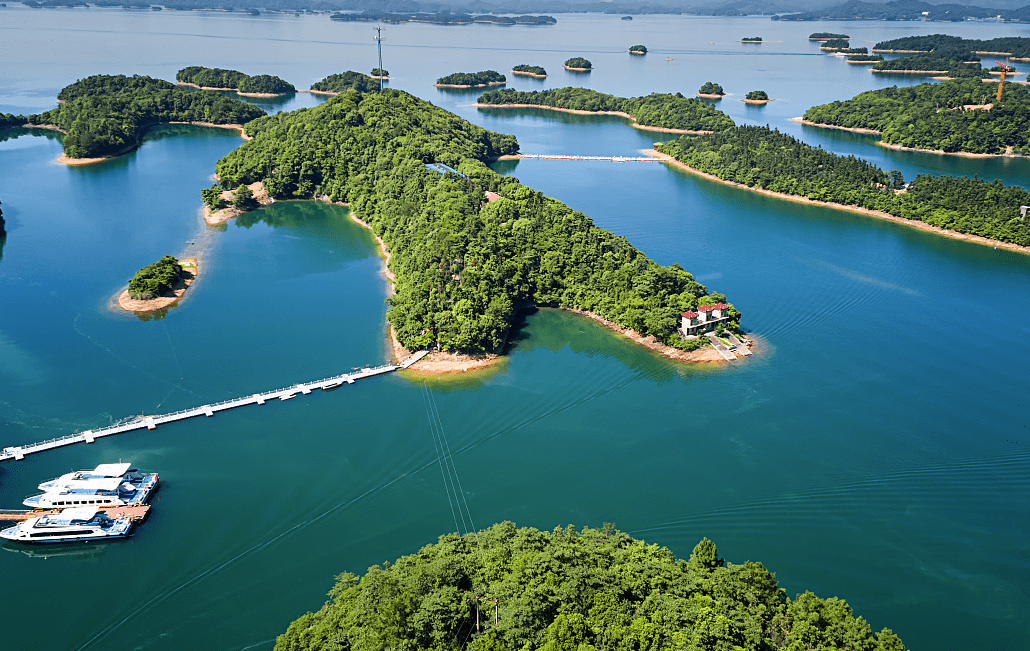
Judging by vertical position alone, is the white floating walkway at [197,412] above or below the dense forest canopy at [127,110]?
below

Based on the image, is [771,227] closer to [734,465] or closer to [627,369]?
[627,369]

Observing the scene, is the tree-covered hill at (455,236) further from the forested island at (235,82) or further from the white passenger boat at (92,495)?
the forested island at (235,82)

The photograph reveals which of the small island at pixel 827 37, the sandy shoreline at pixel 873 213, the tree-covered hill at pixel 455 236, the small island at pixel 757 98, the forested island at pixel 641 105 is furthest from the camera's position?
the small island at pixel 827 37

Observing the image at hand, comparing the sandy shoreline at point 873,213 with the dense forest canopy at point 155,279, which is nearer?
the dense forest canopy at point 155,279

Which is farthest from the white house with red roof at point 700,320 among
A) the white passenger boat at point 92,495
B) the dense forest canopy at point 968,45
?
the dense forest canopy at point 968,45

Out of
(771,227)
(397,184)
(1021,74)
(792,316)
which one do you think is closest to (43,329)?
(397,184)
